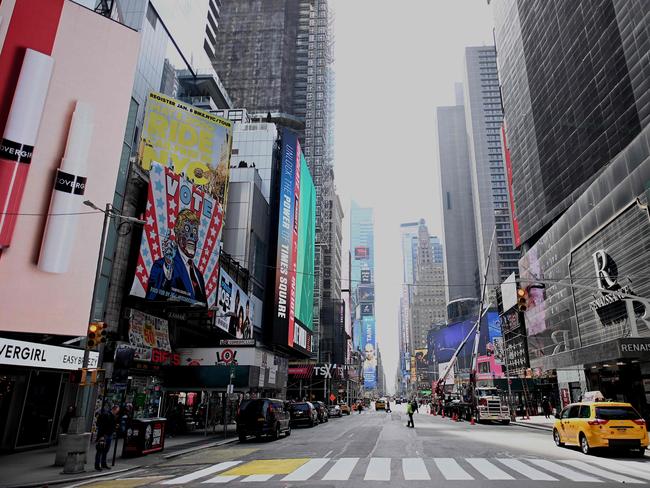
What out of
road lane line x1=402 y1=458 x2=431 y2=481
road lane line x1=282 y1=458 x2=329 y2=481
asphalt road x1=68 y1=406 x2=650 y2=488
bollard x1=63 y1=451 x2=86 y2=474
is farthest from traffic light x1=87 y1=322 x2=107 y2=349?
road lane line x1=402 y1=458 x2=431 y2=481

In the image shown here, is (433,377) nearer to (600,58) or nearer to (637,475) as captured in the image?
(600,58)

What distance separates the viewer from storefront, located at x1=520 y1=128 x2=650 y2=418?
30.3 meters

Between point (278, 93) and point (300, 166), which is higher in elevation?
point (278, 93)

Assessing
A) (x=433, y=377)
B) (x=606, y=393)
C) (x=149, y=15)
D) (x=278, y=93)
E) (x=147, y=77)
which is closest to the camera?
(x=606, y=393)

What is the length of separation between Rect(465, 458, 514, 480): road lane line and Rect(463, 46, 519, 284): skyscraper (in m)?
141

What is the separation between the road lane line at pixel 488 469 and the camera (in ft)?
36.4

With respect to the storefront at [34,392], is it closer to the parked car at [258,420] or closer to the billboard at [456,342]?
the parked car at [258,420]

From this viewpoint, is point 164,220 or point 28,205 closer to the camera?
point 28,205

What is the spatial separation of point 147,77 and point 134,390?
85.1 feet

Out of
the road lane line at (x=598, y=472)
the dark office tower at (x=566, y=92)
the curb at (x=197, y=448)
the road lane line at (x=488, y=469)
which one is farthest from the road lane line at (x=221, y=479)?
the dark office tower at (x=566, y=92)

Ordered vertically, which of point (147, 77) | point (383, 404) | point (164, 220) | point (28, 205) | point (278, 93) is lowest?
point (383, 404)

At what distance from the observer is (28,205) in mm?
21172

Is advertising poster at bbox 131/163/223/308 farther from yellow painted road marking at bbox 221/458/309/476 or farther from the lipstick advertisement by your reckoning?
yellow painted road marking at bbox 221/458/309/476

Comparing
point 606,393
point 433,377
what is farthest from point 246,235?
point 433,377
